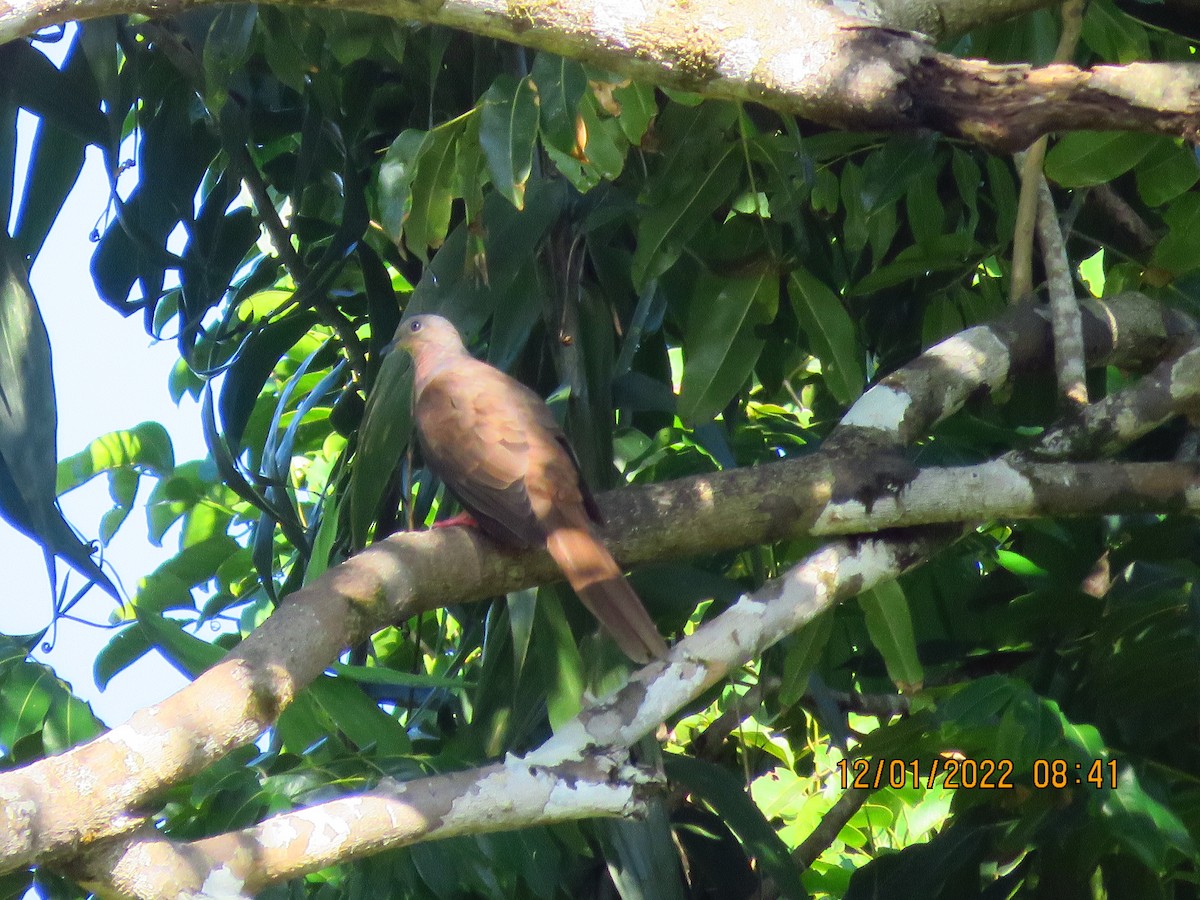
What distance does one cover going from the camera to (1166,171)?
3.38 m

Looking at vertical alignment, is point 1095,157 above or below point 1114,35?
below

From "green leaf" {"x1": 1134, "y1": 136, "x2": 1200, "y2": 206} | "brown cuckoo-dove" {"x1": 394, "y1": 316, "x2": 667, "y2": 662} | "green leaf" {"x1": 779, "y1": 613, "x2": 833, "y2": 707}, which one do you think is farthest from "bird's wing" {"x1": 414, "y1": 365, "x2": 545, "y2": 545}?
"green leaf" {"x1": 1134, "y1": 136, "x2": 1200, "y2": 206}

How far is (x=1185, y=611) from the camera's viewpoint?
3291mm

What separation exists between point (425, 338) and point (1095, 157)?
1.89 meters

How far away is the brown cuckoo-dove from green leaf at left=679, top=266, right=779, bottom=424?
1.25ft

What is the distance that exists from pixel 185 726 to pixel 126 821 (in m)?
0.17

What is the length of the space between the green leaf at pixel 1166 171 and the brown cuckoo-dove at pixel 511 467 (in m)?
1.70

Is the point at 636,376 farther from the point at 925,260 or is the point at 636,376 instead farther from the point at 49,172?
the point at 49,172

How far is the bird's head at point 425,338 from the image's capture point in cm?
371

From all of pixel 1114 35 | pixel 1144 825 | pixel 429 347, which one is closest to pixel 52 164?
pixel 429 347

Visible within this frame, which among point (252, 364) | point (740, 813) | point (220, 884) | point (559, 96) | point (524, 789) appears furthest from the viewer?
point (252, 364)

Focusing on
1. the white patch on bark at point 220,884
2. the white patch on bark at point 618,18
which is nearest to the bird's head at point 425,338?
the white patch on bark at point 618,18

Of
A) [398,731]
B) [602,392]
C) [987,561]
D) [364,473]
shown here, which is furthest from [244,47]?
[987,561]

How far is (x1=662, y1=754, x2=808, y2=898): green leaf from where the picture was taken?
11.5 ft
